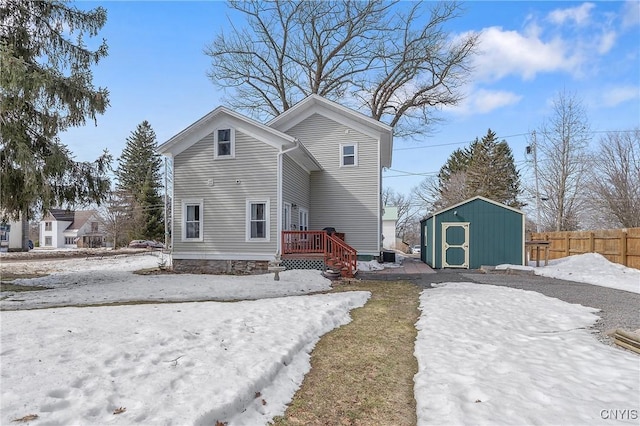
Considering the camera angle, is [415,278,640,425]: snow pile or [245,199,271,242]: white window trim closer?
[415,278,640,425]: snow pile

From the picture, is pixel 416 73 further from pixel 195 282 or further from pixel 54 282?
pixel 54 282

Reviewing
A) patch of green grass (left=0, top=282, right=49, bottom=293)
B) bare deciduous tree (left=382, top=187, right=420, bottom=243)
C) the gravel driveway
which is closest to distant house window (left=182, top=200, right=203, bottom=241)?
patch of green grass (left=0, top=282, right=49, bottom=293)

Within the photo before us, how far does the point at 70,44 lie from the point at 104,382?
36.5ft

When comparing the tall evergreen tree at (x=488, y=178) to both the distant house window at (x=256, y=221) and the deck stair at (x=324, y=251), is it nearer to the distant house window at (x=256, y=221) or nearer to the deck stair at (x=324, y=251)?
the deck stair at (x=324, y=251)

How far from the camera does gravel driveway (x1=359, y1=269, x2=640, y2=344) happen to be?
18.8ft

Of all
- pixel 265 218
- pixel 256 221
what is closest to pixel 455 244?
pixel 265 218

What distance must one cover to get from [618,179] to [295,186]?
1868cm

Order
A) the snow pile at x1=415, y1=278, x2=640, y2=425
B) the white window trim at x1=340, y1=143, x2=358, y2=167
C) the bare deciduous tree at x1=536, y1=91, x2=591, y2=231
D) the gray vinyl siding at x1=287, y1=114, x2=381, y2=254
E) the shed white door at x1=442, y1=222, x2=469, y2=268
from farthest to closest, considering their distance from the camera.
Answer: the bare deciduous tree at x1=536, y1=91, x2=591, y2=231
the white window trim at x1=340, y1=143, x2=358, y2=167
the gray vinyl siding at x1=287, y1=114, x2=381, y2=254
the shed white door at x1=442, y1=222, x2=469, y2=268
the snow pile at x1=415, y1=278, x2=640, y2=425

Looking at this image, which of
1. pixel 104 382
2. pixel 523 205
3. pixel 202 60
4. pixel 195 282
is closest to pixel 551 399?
pixel 104 382

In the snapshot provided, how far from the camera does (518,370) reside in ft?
12.3

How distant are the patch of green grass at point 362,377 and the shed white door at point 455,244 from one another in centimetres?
864

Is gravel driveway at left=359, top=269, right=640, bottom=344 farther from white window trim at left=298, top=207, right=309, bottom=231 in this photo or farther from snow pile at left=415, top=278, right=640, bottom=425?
white window trim at left=298, top=207, right=309, bottom=231

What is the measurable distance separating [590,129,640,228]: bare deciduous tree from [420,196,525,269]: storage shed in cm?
1002

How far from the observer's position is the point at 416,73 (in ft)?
73.9
